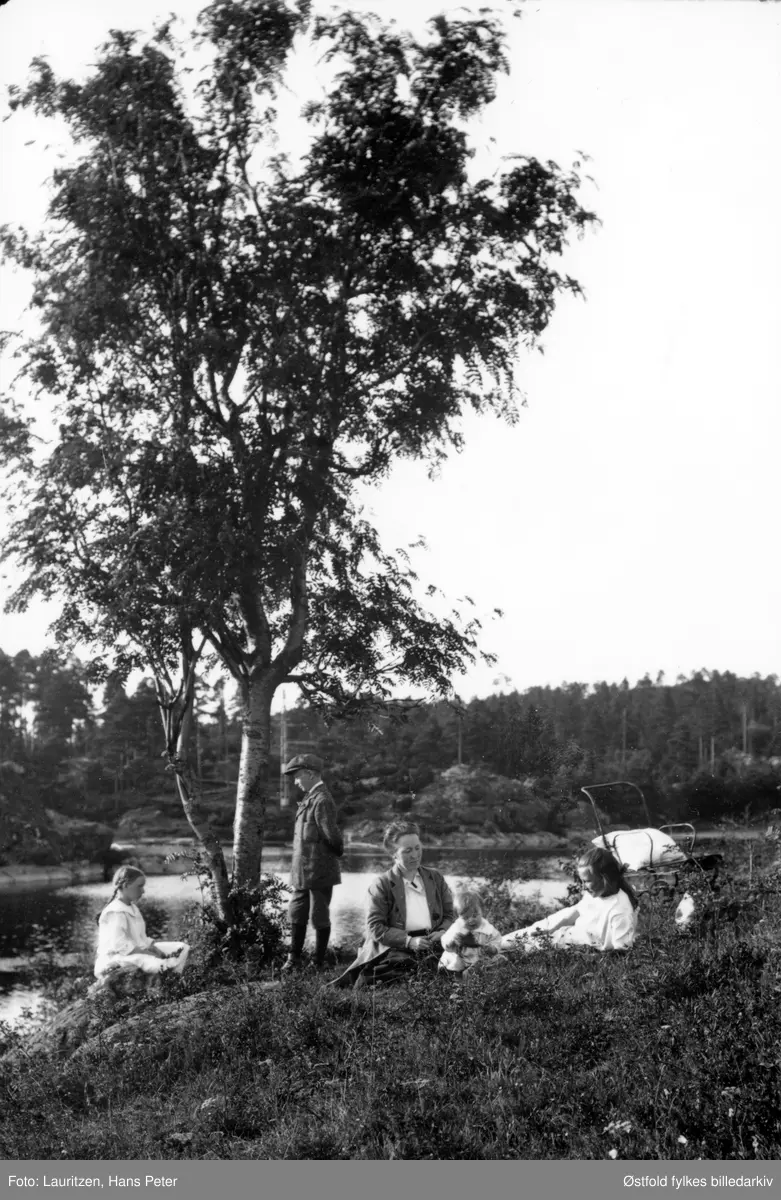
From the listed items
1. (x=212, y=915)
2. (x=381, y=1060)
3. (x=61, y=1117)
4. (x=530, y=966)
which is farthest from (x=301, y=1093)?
(x=212, y=915)

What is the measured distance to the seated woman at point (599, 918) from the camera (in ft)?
23.9

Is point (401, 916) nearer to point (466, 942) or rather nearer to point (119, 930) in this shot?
point (466, 942)

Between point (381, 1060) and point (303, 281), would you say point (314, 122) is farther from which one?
point (381, 1060)

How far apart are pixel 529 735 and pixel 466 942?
2.46 m

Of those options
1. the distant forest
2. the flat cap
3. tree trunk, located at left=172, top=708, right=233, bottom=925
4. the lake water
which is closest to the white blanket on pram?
the distant forest

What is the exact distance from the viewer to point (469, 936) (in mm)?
7121

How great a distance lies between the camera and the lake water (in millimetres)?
10250

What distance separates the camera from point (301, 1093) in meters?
5.44

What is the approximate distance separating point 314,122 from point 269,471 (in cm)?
277

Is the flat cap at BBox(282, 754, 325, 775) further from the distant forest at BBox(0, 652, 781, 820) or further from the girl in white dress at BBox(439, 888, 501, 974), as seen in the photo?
the girl in white dress at BBox(439, 888, 501, 974)

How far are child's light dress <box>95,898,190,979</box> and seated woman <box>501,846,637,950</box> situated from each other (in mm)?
2652

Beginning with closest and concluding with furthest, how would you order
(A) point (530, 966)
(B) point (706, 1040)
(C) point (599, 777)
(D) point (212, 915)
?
(B) point (706, 1040), (A) point (530, 966), (D) point (212, 915), (C) point (599, 777)

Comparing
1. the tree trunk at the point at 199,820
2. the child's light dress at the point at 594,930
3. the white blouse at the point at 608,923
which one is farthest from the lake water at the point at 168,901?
the white blouse at the point at 608,923

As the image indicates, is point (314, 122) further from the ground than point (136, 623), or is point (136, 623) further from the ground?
point (314, 122)
